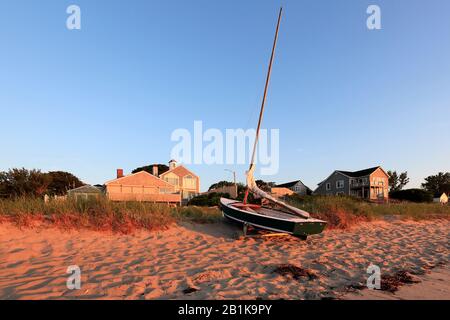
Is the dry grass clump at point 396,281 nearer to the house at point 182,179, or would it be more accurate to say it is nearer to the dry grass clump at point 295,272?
the dry grass clump at point 295,272

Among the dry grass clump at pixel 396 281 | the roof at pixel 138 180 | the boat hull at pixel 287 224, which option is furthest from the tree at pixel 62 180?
the dry grass clump at pixel 396 281

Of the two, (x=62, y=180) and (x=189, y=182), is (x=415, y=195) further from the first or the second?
(x=62, y=180)

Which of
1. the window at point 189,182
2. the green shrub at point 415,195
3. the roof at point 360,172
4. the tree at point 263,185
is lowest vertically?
the green shrub at point 415,195

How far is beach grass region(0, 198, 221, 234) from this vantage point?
8.66 m

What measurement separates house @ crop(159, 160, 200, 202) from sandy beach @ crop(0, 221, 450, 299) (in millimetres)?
31562

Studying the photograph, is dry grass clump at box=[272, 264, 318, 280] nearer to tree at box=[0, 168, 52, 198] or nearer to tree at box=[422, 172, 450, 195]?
tree at box=[0, 168, 52, 198]

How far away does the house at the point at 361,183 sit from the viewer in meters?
50.3

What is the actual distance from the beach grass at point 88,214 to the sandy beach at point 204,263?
338 millimetres

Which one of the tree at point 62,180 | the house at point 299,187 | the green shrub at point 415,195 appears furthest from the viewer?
the house at point 299,187

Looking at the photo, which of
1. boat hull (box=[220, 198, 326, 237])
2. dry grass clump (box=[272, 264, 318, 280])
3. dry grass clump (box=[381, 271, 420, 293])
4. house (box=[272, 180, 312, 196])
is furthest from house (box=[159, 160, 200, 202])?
dry grass clump (box=[381, 271, 420, 293])
